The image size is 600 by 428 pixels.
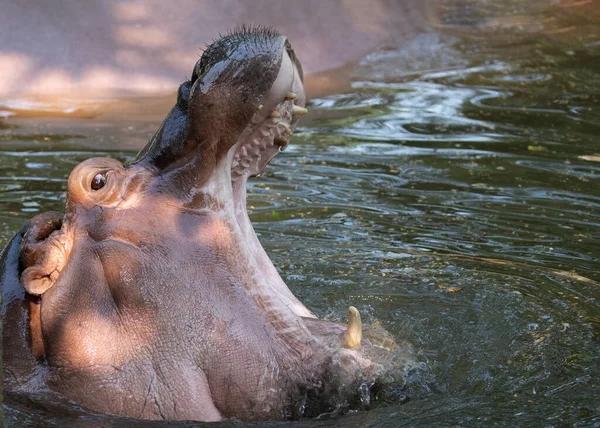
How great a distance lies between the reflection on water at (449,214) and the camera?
151 inches

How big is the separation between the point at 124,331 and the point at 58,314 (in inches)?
8.5

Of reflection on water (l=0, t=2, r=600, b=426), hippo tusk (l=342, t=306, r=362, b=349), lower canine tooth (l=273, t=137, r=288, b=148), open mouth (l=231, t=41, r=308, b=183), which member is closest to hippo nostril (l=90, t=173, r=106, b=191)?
open mouth (l=231, t=41, r=308, b=183)

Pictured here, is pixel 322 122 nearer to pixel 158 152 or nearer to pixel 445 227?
pixel 445 227

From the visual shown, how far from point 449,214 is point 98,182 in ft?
10.7

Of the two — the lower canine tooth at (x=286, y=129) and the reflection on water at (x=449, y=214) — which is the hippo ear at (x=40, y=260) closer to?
the reflection on water at (x=449, y=214)

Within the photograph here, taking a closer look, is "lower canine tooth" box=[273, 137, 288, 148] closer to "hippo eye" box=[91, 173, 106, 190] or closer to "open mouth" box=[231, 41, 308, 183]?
"open mouth" box=[231, 41, 308, 183]

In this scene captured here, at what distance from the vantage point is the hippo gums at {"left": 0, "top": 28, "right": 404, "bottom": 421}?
3215mm

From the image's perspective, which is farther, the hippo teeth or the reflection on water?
the reflection on water

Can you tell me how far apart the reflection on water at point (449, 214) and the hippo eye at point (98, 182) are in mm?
785

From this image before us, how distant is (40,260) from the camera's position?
3.26 meters

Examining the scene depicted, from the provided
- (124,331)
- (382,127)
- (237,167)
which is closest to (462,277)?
(237,167)

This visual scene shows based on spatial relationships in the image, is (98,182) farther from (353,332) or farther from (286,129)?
(353,332)

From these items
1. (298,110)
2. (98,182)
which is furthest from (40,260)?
(298,110)

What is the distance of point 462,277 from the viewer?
16.7 ft
